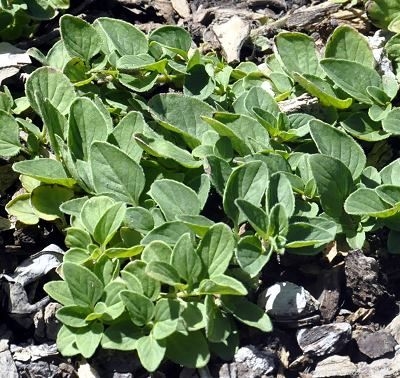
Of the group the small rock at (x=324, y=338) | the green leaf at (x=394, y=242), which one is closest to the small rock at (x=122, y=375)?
the small rock at (x=324, y=338)

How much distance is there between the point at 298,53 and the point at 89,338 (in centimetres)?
149

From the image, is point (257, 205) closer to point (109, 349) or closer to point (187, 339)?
point (187, 339)

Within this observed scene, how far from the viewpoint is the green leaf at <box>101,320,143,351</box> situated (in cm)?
248

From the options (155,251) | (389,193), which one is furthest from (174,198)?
(389,193)

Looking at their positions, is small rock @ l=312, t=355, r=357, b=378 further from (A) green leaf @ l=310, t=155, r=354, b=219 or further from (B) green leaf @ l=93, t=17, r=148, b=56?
(B) green leaf @ l=93, t=17, r=148, b=56

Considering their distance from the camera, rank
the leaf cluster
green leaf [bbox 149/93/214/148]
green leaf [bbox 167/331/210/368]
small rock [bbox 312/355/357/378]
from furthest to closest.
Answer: the leaf cluster
green leaf [bbox 149/93/214/148]
small rock [bbox 312/355/357/378]
green leaf [bbox 167/331/210/368]

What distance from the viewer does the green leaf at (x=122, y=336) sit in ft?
8.13

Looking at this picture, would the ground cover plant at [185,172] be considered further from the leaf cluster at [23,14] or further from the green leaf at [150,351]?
the leaf cluster at [23,14]

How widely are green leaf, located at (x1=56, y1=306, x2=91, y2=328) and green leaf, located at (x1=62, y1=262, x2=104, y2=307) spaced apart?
0.02 m

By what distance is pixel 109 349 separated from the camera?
2627 millimetres

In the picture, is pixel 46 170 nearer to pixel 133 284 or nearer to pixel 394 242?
pixel 133 284

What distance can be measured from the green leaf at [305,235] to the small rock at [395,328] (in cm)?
41

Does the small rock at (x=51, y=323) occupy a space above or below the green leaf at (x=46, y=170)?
below

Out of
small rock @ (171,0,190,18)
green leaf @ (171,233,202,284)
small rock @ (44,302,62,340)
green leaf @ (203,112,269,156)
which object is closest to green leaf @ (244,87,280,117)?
green leaf @ (203,112,269,156)
